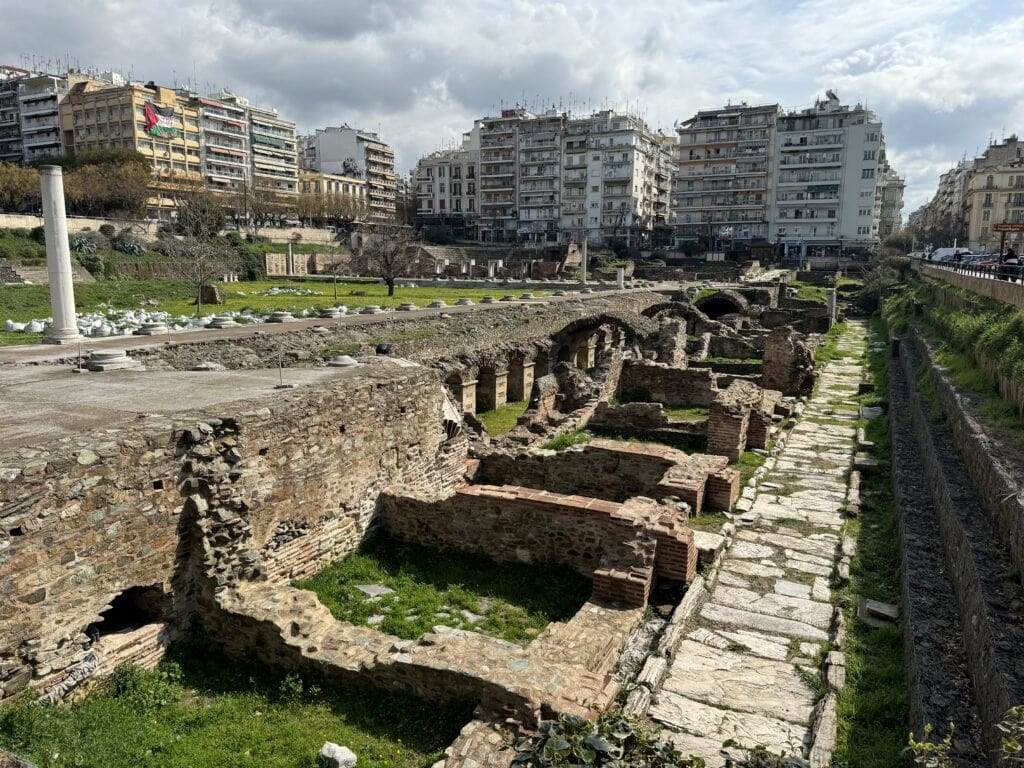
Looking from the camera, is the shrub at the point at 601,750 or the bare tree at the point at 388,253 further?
the bare tree at the point at 388,253

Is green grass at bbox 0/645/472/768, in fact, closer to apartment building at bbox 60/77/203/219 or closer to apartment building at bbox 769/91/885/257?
apartment building at bbox 60/77/203/219

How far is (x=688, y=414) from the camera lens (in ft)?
56.9

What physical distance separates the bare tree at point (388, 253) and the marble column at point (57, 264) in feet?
75.6

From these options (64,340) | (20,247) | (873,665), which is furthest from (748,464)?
(20,247)

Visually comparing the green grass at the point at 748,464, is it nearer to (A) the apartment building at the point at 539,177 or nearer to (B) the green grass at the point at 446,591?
(B) the green grass at the point at 446,591

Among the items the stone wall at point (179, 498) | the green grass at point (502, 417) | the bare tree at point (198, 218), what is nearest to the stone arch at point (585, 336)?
the green grass at point (502, 417)

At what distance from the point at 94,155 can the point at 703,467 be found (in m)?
74.0

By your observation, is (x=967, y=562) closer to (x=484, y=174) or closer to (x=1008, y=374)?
(x=1008, y=374)

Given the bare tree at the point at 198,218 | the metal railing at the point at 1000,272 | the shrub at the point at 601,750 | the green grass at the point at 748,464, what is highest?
the bare tree at the point at 198,218

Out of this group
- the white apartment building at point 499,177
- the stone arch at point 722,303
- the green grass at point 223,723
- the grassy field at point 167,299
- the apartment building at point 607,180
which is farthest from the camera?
the white apartment building at point 499,177

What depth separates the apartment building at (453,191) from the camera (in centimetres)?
9456

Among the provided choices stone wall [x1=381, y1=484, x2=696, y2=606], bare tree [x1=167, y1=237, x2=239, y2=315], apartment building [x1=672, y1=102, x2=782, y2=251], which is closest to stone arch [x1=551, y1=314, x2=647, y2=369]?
stone wall [x1=381, y1=484, x2=696, y2=606]

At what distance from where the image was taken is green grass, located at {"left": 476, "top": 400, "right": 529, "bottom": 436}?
58.4 feet

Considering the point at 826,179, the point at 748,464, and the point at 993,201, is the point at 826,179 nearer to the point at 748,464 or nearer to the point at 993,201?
the point at 993,201
